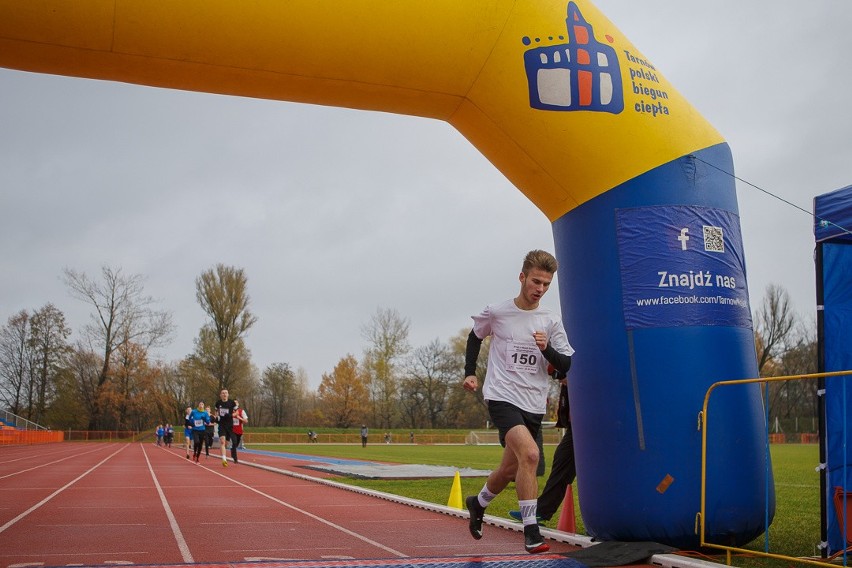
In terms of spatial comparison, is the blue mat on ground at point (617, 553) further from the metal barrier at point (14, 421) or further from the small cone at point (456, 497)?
the metal barrier at point (14, 421)

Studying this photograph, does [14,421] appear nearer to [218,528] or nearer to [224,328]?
[224,328]

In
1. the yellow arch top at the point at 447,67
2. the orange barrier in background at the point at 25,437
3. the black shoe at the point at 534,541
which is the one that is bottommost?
the orange barrier in background at the point at 25,437

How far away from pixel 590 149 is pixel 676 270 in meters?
1.22

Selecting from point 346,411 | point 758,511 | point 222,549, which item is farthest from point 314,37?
point 346,411

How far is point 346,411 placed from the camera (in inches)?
3236

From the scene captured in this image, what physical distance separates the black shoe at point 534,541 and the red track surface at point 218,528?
67cm

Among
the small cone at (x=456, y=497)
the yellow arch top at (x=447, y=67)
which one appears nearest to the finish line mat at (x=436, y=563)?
the yellow arch top at (x=447, y=67)

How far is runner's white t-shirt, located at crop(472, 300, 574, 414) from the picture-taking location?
5.80m

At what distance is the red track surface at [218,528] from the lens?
19.8 ft

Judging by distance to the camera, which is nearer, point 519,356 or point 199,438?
point 519,356

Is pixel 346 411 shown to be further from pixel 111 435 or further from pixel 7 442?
pixel 7 442

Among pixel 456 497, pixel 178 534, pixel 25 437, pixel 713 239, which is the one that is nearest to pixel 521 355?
pixel 713 239

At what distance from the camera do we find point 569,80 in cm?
644

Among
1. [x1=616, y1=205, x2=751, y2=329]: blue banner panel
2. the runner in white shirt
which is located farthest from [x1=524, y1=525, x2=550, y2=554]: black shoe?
[x1=616, y1=205, x2=751, y2=329]: blue banner panel
